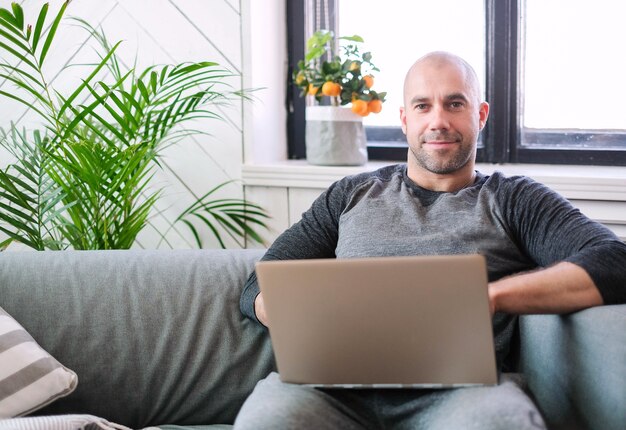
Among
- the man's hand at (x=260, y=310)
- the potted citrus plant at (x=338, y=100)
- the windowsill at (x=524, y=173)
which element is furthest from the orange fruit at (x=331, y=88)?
the man's hand at (x=260, y=310)

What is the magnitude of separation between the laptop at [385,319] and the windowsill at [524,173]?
948 millimetres

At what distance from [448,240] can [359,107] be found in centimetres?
81

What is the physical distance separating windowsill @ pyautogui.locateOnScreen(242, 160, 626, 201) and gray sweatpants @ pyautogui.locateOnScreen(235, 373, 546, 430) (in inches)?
33.4

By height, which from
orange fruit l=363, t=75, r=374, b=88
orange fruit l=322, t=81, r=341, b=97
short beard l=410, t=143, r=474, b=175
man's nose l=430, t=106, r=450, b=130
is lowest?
short beard l=410, t=143, r=474, b=175

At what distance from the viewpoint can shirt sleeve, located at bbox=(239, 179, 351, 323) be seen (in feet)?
6.07

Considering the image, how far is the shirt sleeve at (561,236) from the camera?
1540 millimetres

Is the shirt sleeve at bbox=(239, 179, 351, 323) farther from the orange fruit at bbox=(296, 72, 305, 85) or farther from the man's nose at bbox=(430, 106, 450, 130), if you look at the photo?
the orange fruit at bbox=(296, 72, 305, 85)

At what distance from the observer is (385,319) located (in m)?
1.35

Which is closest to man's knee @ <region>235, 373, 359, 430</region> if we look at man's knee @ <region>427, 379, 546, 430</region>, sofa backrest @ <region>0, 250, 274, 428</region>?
man's knee @ <region>427, 379, 546, 430</region>

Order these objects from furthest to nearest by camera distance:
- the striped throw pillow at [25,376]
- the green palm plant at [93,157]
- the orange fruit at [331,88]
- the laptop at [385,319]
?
the orange fruit at [331,88] → the green palm plant at [93,157] → the striped throw pillow at [25,376] → the laptop at [385,319]

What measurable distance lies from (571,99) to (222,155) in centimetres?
102

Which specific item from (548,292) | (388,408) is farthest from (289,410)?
(548,292)

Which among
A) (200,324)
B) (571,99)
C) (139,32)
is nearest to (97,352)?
(200,324)

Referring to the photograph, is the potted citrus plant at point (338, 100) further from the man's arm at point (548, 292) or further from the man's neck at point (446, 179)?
the man's arm at point (548, 292)
